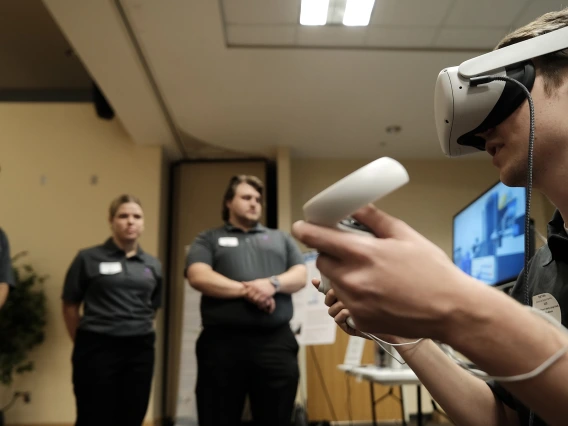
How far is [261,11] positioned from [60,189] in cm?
247

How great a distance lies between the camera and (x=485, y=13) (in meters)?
2.67

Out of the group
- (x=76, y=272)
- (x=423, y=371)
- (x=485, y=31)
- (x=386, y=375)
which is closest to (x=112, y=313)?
(x=76, y=272)

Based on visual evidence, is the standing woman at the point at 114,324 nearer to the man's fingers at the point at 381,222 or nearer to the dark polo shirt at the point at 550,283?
the dark polo shirt at the point at 550,283

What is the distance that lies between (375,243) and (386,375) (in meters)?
1.92

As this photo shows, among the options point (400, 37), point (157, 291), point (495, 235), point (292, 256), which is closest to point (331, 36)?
point (400, 37)

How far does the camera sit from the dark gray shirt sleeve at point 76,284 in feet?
8.04

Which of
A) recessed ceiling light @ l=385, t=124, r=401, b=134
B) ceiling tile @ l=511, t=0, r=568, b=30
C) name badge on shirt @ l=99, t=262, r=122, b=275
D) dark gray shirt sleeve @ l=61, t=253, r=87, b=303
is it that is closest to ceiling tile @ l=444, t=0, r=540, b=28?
ceiling tile @ l=511, t=0, r=568, b=30

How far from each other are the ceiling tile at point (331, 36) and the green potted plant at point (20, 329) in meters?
2.65

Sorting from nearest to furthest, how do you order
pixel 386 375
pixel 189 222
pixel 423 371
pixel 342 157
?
pixel 423 371
pixel 386 375
pixel 189 222
pixel 342 157

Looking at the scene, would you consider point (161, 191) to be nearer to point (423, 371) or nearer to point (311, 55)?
point (311, 55)

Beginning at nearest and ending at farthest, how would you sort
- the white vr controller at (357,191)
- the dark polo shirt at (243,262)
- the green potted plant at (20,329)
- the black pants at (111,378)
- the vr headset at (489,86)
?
the white vr controller at (357,191) → the vr headset at (489,86) → the dark polo shirt at (243,262) → the black pants at (111,378) → the green potted plant at (20,329)

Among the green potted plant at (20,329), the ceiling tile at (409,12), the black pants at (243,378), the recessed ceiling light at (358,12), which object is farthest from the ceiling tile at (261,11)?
the green potted plant at (20,329)

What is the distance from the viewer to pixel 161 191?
168 inches

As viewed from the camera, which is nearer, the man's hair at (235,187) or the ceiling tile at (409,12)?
the man's hair at (235,187)
